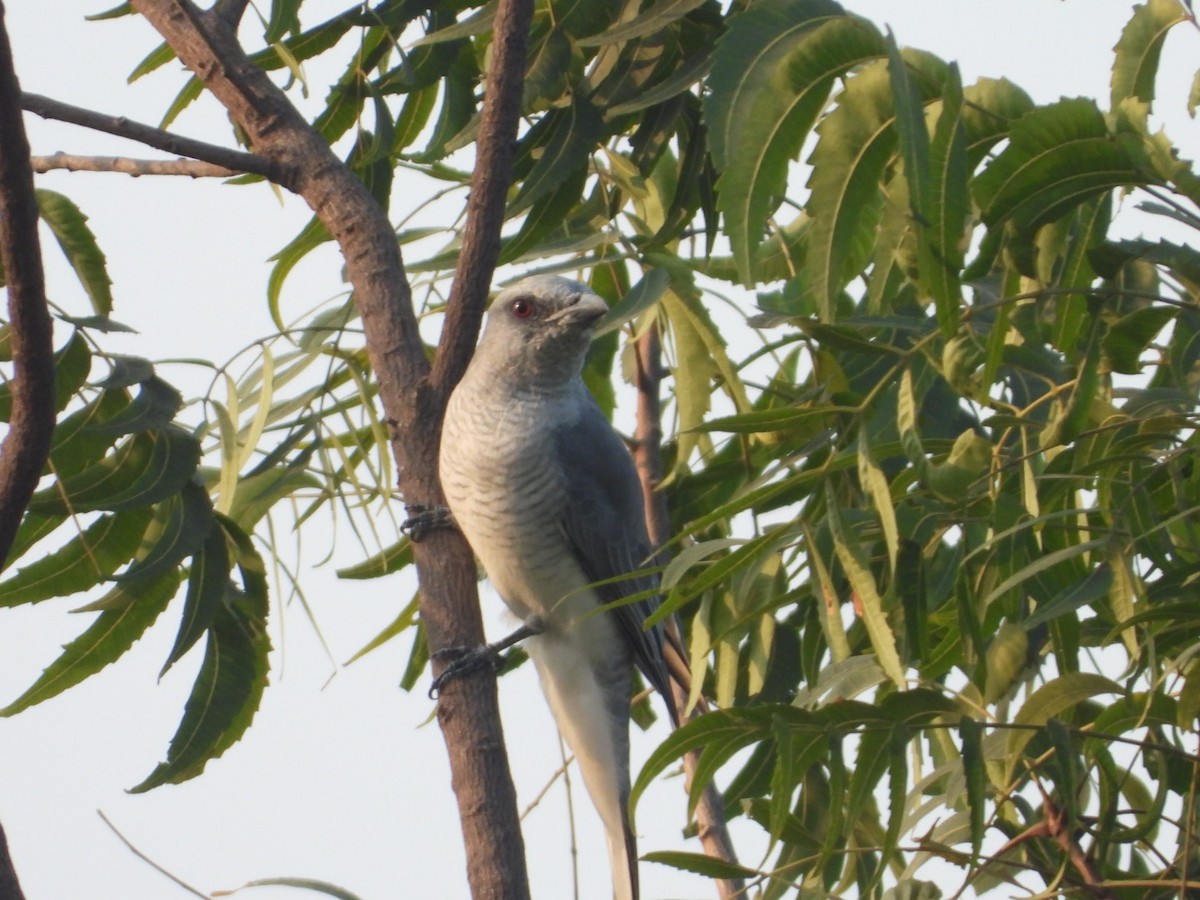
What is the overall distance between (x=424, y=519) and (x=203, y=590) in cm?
44

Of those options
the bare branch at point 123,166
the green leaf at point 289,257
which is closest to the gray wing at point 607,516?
the green leaf at point 289,257

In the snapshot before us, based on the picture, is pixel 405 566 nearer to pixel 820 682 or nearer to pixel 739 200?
pixel 820 682

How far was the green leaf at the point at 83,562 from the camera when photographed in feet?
9.00

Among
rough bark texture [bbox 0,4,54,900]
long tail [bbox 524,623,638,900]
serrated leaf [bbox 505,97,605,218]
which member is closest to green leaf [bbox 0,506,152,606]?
rough bark texture [bbox 0,4,54,900]

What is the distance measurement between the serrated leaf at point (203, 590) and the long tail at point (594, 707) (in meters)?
1.44

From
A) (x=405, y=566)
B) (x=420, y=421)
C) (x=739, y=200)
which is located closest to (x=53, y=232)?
(x=420, y=421)

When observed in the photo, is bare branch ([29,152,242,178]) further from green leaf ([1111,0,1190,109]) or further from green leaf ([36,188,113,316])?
green leaf ([1111,0,1190,109])

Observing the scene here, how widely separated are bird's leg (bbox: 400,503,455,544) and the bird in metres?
0.69

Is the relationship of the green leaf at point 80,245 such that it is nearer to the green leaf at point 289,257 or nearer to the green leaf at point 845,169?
the green leaf at point 289,257

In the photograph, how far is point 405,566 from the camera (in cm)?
337

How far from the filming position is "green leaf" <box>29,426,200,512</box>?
8.50 ft

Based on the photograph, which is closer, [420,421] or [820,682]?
[820,682]

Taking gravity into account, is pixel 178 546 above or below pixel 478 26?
below

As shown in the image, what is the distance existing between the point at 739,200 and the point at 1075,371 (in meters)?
0.70
